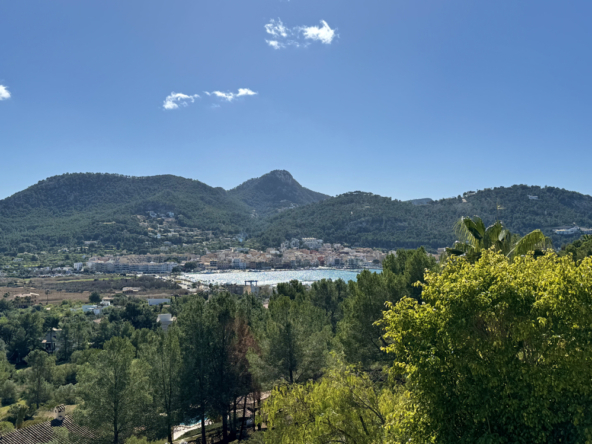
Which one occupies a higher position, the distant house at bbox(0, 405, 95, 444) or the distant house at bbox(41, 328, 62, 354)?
the distant house at bbox(0, 405, 95, 444)

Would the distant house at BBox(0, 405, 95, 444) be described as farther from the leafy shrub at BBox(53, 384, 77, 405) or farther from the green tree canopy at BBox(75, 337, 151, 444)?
the leafy shrub at BBox(53, 384, 77, 405)

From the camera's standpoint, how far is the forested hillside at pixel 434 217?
428 ft

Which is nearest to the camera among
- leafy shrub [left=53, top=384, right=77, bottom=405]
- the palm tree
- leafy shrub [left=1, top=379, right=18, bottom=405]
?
the palm tree

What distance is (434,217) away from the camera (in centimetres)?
16138

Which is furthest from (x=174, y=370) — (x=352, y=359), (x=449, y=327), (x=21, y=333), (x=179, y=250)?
(x=179, y=250)

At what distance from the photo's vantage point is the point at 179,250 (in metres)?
158

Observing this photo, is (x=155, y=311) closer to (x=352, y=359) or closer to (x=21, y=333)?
(x=21, y=333)

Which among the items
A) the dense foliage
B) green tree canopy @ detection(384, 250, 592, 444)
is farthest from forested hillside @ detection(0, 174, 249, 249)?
green tree canopy @ detection(384, 250, 592, 444)

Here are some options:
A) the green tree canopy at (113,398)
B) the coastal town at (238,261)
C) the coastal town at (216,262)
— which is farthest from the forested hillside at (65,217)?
the green tree canopy at (113,398)

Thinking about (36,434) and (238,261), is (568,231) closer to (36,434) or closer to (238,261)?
(238,261)

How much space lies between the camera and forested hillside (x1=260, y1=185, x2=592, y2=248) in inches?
5133

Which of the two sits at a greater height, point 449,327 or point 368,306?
point 449,327

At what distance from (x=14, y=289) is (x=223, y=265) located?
65.3 metres

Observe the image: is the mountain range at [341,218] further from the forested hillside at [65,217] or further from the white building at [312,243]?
the white building at [312,243]
